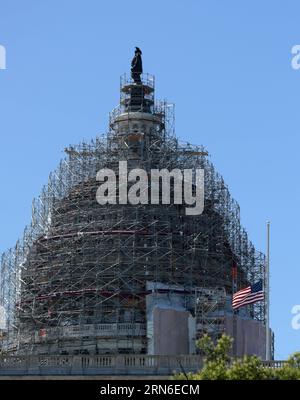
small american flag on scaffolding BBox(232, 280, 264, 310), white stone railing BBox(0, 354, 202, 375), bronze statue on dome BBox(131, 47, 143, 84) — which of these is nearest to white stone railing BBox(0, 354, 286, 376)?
white stone railing BBox(0, 354, 202, 375)

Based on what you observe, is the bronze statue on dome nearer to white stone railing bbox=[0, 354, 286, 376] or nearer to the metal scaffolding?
the metal scaffolding

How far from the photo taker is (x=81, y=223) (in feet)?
428

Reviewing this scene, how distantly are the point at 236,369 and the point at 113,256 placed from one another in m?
65.7

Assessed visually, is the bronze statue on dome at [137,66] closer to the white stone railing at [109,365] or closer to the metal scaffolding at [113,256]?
the metal scaffolding at [113,256]

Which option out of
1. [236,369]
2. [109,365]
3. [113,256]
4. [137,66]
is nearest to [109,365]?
[109,365]

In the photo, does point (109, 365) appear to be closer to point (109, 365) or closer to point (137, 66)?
point (109, 365)

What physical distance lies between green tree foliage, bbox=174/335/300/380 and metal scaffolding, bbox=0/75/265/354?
56984 mm

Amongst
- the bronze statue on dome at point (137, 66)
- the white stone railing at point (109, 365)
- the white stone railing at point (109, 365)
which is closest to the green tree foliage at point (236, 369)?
the white stone railing at point (109, 365)

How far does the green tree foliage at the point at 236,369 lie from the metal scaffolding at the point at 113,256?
187ft

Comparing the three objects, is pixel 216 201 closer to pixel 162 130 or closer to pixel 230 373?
pixel 162 130

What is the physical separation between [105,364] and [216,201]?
5906 centimetres

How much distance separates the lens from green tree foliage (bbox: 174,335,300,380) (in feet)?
201

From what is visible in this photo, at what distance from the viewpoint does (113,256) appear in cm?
12669

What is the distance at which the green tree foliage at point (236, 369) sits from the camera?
61219mm
